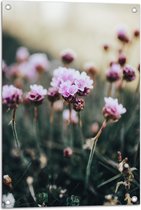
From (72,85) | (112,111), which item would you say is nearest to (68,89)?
(72,85)

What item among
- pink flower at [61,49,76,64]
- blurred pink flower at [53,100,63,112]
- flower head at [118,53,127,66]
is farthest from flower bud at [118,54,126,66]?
blurred pink flower at [53,100,63,112]

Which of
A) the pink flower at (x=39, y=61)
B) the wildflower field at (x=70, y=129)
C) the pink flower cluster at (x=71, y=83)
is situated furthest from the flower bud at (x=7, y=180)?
the pink flower at (x=39, y=61)

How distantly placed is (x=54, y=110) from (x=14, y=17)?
363 mm

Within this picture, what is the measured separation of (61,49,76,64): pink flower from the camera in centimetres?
183

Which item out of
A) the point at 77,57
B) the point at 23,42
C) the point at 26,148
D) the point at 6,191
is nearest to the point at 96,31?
the point at 77,57

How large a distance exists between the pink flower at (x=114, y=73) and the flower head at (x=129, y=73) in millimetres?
42

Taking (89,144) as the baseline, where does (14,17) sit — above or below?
above

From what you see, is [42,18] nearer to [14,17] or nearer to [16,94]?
[14,17]

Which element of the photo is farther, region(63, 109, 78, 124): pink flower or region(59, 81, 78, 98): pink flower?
region(63, 109, 78, 124): pink flower

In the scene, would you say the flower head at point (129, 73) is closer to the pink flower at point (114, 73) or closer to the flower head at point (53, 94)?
the pink flower at point (114, 73)

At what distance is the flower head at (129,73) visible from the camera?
176 centimetres

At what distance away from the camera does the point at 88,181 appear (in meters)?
1.79

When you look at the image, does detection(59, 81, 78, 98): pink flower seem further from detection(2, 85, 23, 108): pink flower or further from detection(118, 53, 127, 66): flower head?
detection(118, 53, 127, 66): flower head

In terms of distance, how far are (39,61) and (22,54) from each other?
0.20 feet
